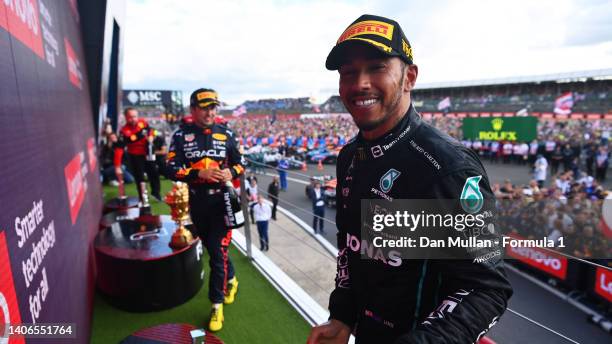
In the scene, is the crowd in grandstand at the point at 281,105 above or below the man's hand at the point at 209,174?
above

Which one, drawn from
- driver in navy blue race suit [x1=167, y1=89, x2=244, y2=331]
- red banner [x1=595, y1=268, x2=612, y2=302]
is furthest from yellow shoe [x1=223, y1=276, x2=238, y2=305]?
red banner [x1=595, y1=268, x2=612, y2=302]

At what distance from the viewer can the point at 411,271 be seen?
1229 millimetres

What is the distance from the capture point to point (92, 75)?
20.0 feet

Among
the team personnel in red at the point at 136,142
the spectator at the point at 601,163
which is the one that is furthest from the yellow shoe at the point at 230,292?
the spectator at the point at 601,163

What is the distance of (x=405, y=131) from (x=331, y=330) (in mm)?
869

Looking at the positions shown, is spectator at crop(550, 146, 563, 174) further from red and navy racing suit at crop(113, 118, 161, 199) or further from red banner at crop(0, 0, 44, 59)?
red banner at crop(0, 0, 44, 59)

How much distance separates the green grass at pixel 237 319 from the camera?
284 cm

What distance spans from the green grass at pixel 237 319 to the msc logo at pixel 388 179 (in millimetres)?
1995

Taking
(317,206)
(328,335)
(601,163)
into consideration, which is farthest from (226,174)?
(601,163)

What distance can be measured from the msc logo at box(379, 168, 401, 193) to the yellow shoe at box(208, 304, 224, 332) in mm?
2254

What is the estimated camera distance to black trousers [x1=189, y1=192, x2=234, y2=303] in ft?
10.1

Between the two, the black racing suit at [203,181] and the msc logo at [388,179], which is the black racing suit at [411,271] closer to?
the msc logo at [388,179]

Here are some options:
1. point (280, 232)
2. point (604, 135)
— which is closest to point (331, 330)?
point (280, 232)

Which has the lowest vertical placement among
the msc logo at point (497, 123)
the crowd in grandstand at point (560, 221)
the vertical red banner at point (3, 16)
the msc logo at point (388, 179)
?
the crowd in grandstand at point (560, 221)
